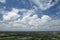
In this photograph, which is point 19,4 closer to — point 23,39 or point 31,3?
point 31,3

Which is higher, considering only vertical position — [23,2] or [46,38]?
[23,2]

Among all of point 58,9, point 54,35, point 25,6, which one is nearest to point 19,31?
point 25,6

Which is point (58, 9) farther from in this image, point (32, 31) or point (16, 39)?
point (16, 39)

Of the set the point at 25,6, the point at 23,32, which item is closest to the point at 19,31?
the point at 23,32

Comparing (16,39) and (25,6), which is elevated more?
(25,6)

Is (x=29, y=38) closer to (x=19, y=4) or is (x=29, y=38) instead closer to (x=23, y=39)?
(x=23, y=39)
